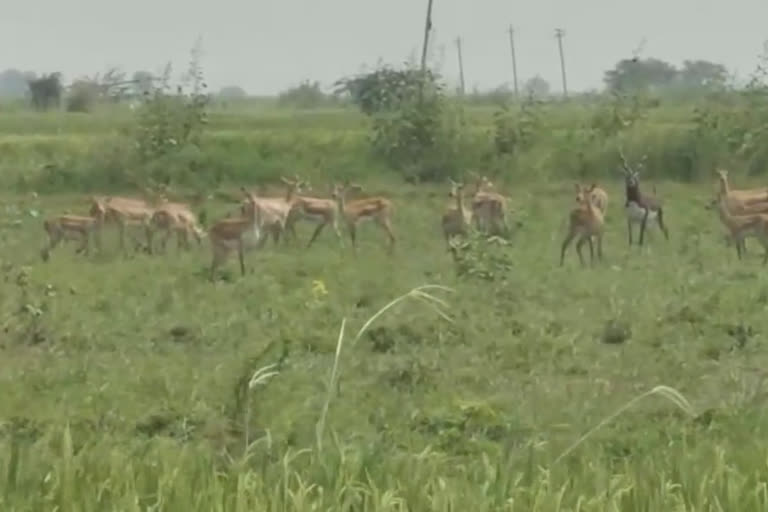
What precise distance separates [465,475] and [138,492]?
99 centimetres

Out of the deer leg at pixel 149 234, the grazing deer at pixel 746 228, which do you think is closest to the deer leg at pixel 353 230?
the deer leg at pixel 149 234

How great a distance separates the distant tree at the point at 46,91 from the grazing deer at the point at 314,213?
118 feet

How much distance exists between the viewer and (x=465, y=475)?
4590 millimetres

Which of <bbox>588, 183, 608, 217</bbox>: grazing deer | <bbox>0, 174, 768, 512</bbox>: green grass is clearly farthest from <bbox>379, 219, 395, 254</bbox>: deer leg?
<bbox>588, 183, 608, 217</bbox>: grazing deer

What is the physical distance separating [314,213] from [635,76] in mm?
18091

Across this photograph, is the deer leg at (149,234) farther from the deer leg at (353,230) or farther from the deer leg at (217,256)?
the deer leg at (217,256)

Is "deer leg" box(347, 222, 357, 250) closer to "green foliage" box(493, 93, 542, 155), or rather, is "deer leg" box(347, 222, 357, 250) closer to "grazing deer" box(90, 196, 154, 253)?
"grazing deer" box(90, 196, 154, 253)

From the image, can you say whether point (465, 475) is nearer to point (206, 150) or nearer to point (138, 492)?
point (138, 492)

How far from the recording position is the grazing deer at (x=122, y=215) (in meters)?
19.8

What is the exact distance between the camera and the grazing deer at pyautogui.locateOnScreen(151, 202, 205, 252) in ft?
64.1

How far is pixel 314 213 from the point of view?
2053cm

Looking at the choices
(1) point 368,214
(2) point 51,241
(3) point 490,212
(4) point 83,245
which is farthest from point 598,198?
(2) point 51,241

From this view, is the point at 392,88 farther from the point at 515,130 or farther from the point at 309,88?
the point at 309,88

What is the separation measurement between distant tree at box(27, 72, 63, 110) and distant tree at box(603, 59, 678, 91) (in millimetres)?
20310
